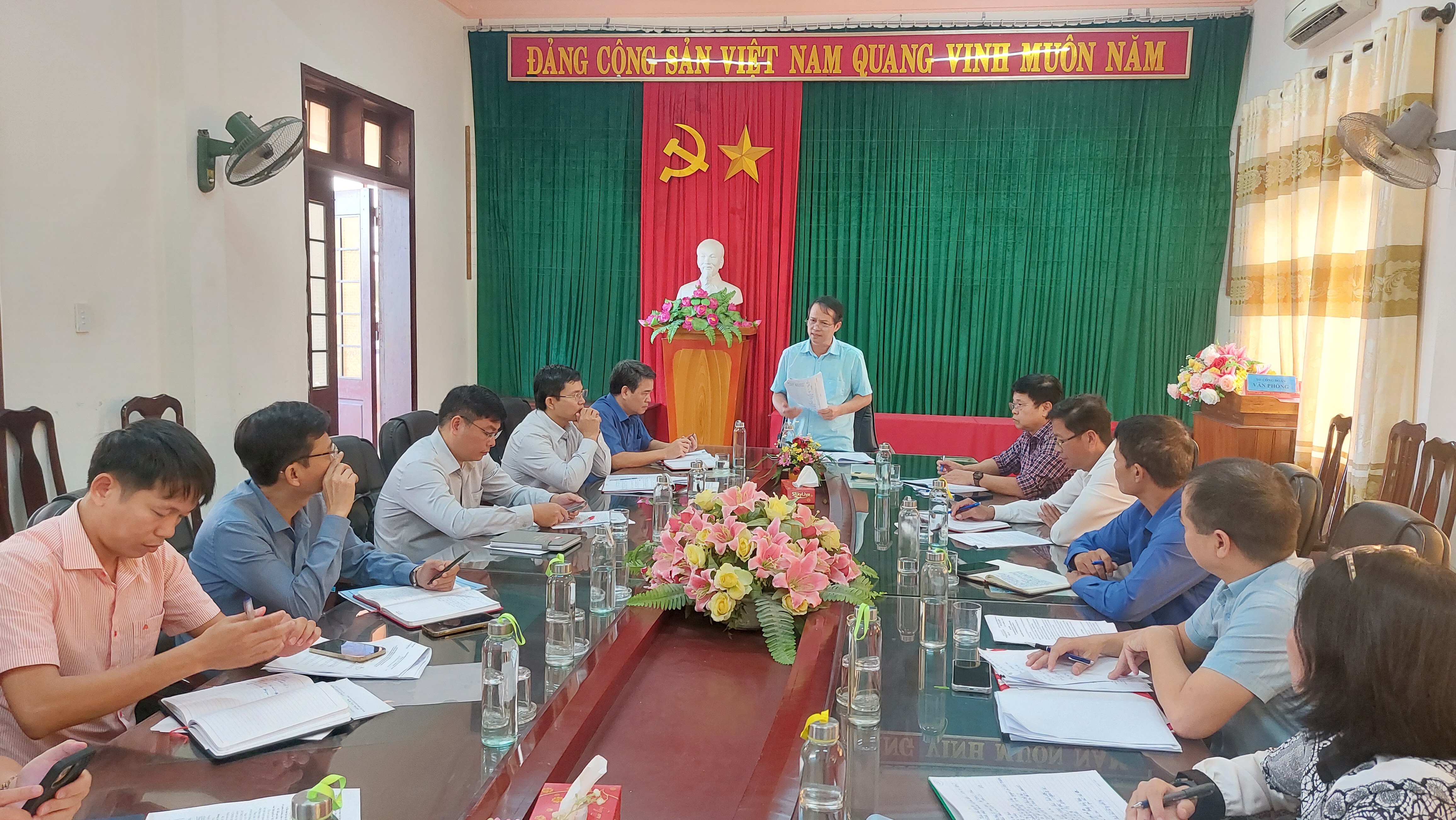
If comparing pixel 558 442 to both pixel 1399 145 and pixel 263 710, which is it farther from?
pixel 1399 145

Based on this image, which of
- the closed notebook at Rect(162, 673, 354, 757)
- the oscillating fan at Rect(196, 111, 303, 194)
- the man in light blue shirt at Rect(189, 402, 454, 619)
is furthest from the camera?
the oscillating fan at Rect(196, 111, 303, 194)

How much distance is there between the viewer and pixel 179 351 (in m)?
4.10

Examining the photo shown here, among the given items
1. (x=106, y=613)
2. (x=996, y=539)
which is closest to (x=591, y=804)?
(x=106, y=613)

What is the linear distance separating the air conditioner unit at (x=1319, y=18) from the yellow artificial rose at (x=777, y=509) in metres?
4.12

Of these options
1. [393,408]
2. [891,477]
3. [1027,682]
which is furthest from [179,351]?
[1027,682]

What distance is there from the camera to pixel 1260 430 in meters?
4.73

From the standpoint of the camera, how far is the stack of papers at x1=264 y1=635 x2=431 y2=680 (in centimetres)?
165

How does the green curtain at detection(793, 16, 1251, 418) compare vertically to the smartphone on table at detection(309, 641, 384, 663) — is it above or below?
above

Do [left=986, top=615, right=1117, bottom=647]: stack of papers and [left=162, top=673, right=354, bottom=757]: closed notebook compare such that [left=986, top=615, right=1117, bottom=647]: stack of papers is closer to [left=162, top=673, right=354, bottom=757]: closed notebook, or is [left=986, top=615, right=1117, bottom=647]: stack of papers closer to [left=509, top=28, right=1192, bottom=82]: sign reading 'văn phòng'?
[left=162, top=673, right=354, bottom=757]: closed notebook

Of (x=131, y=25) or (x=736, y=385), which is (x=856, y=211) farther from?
(x=131, y=25)

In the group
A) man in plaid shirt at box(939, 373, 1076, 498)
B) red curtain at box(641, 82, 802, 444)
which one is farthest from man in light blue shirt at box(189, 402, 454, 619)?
red curtain at box(641, 82, 802, 444)

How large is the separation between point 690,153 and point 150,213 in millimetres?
3576

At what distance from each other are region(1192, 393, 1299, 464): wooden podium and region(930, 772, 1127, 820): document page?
3862mm

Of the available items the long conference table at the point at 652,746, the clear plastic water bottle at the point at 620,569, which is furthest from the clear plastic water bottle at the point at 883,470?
the long conference table at the point at 652,746
